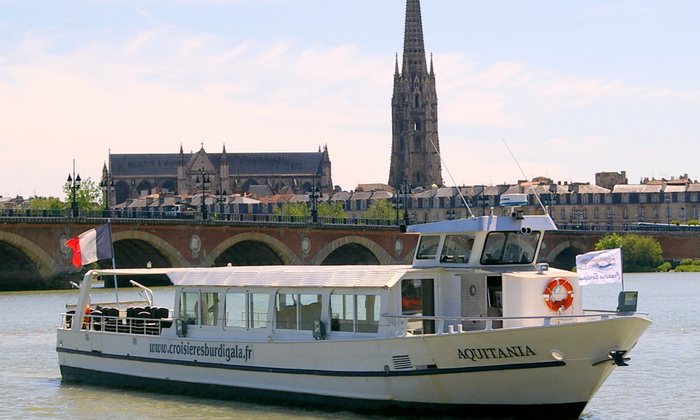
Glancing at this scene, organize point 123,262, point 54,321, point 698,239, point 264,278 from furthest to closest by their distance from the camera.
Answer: point 698,239 < point 123,262 < point 54,321 < point 264,278

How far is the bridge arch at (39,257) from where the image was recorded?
232 feet

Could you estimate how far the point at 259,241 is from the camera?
8694cm

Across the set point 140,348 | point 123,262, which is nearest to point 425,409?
point 140,348

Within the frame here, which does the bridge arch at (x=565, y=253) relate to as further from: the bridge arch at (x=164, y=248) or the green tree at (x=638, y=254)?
the bridge arch at (x=164, y=248)

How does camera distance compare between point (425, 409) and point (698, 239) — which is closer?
point (425, 409)

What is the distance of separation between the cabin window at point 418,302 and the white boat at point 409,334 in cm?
3

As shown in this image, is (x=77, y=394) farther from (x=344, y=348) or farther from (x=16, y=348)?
(x=16, y=348)

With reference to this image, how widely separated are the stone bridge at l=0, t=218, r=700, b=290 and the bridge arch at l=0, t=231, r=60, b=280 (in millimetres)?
65

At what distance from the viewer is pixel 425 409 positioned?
2186cm

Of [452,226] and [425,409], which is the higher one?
[452,226]

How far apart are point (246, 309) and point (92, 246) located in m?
6.17

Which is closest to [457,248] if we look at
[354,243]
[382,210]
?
[354,243]

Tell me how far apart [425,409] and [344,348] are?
212 cm

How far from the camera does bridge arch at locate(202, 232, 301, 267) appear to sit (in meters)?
82.5
